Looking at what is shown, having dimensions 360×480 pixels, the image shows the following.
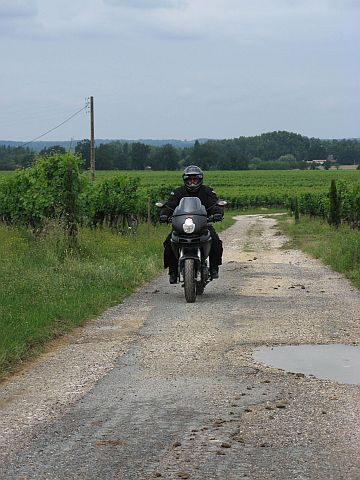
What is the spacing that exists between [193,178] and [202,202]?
0.38 m

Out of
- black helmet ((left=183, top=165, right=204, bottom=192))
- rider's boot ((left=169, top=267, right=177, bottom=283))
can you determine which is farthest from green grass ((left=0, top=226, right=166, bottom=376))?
black helmet ((left=183, top=165, right=204, bottom=192))

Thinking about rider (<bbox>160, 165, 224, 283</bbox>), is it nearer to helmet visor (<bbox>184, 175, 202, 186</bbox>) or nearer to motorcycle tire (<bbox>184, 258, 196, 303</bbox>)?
helmet visor (<bbox>184, 175, 202, 186</bbox>)

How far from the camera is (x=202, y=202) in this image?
12.8 meters

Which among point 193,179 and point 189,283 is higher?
point 193,179

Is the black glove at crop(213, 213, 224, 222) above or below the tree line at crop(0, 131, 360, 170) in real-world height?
below

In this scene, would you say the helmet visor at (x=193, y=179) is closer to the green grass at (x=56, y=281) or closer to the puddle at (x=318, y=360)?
the green grass at (x=56, y=281)

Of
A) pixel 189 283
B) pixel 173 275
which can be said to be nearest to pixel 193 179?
pixel 173 275

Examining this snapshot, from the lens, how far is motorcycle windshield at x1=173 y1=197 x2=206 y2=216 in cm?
1229

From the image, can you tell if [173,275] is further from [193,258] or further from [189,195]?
[189,195]

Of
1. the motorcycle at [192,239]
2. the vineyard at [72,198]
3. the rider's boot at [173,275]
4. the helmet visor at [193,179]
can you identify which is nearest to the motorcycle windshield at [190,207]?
the motorcycle at [192,239]

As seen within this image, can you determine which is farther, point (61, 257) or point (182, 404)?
point (61, 257)

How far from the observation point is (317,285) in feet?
45.8

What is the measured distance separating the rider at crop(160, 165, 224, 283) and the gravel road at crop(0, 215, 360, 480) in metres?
1.84

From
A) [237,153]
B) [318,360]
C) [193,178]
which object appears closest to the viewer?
[318,360]
